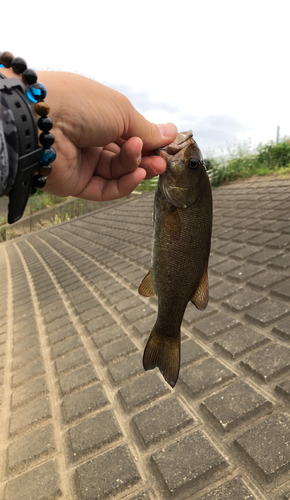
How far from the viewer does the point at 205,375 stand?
117 inches

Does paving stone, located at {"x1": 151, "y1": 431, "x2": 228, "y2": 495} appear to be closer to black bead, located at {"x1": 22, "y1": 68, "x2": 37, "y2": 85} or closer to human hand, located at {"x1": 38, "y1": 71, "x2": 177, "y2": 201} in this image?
human hand, located at {"x1": 38, "y1": 71, "x2": 177, "y2": 201}

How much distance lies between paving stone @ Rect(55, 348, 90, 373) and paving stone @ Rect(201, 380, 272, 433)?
5.21 ft

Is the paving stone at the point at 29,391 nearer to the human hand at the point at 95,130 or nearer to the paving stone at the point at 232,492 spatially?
the paving stone at the point at 232,492

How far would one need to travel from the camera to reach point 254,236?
5762 mm

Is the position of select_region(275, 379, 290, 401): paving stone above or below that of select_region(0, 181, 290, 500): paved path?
above

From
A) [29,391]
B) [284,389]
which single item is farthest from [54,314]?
[284,389]

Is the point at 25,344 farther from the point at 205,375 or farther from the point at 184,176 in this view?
the point at 184,176

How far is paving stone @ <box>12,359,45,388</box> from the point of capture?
3669 mm

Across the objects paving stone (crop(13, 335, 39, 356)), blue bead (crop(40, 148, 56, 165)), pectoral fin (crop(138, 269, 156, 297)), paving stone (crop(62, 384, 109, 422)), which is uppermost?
blue bead (crop(40, 148, 56, 165))

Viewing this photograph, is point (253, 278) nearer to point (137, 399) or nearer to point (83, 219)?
point (137, 399)

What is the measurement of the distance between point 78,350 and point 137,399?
4.19ft

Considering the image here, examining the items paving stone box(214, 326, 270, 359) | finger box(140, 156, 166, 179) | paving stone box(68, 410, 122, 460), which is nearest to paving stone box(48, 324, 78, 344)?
paving stone box(68, 410, 122, 460)

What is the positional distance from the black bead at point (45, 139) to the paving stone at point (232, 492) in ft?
7.48

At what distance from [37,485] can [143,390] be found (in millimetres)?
1087
